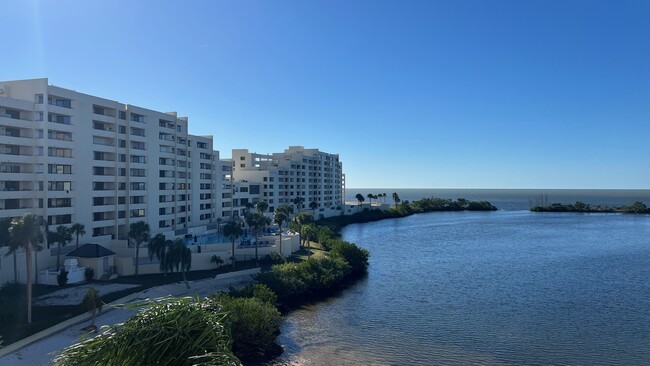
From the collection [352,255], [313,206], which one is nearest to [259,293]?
[352,255]

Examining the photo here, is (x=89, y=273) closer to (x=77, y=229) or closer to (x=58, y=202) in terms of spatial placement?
(x=77, y=229)

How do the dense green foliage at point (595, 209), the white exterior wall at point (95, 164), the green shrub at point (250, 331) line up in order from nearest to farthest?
the green shrub at point (250, 331)
the white exterior wall at point (95, 164)
the dense green foliage at point (595, 209)

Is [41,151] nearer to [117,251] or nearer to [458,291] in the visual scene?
[117,251]

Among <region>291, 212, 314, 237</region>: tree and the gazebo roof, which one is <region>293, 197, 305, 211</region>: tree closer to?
Answer: <region>291, 212, 314, 237</region>: tree

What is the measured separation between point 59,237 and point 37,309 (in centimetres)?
1012

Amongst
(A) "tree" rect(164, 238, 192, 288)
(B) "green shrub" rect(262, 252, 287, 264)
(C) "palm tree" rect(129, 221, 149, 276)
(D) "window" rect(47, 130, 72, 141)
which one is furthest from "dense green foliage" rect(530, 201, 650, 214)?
(D) "window" rect(47, 130, 72, 141)

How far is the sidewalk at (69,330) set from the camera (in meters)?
25.3

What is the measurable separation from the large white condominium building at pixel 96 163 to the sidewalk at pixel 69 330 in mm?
16306

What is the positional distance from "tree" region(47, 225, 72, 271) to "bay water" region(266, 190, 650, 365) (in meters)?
24.5

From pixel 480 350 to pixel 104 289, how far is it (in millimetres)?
34047

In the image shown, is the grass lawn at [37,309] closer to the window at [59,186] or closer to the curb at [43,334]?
the curb at [43,334]

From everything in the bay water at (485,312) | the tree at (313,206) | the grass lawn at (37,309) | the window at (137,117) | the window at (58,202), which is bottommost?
the bay water at (485,312)

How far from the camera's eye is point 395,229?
368 ft

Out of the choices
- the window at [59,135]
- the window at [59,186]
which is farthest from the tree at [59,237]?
the window at [59,135]
